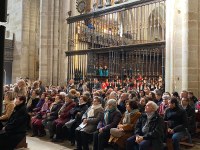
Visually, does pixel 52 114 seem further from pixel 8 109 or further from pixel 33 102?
pixel 8 109

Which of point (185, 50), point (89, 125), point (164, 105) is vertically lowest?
point (89, 125)

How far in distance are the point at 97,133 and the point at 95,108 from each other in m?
0.61

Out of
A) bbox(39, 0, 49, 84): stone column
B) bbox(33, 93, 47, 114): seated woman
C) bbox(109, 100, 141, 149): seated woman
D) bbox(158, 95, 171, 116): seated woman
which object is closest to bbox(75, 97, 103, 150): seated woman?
bbox(109, 100, 141, 149): seated woman

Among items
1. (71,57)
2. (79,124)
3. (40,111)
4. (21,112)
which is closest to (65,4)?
(71,57)

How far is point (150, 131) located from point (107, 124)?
46.6 inches

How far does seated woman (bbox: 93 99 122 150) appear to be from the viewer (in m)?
5.50

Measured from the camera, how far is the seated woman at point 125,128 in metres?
5.19

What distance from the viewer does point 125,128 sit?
519cm

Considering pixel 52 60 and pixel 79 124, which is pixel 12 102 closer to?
pixel 79 124

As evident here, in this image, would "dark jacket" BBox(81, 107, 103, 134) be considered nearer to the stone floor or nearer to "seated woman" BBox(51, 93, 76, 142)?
the stone floor

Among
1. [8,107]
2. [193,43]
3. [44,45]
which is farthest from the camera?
[44,45]

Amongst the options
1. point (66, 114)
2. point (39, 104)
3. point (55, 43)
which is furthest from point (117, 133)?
point (55, 43)

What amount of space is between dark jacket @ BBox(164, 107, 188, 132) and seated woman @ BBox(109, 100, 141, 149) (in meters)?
0.63

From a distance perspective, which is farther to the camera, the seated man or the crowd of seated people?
the crowd of seated people
